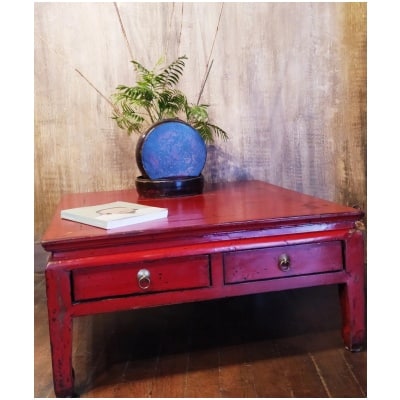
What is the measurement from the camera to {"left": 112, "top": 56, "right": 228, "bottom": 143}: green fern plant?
63.5 inches

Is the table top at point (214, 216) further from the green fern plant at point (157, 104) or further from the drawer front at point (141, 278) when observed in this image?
the green fern plant at point (157, 104)

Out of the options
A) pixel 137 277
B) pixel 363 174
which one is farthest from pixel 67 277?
pixel 363 174

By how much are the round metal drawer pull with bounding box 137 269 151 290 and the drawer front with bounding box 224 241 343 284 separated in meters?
0.20

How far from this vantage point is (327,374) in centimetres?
123

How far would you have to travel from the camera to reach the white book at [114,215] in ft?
3.90

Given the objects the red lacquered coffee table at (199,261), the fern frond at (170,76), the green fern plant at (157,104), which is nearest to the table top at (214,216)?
the red lacquered coffee table at (199,261)

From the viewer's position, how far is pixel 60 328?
1140mm

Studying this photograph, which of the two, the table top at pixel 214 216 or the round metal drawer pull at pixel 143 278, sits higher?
the table top at pixel 214 216

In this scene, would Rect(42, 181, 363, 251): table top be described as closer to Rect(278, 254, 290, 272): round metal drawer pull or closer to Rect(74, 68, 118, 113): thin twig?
Rect(278, 254, 290, 272): round metal drawer pull

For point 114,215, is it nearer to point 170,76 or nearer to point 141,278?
point 141,278

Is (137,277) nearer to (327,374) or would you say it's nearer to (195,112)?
(327,374)

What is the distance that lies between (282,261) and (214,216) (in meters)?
0.21

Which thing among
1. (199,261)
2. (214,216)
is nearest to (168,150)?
(214,216)

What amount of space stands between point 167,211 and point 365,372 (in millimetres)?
656
